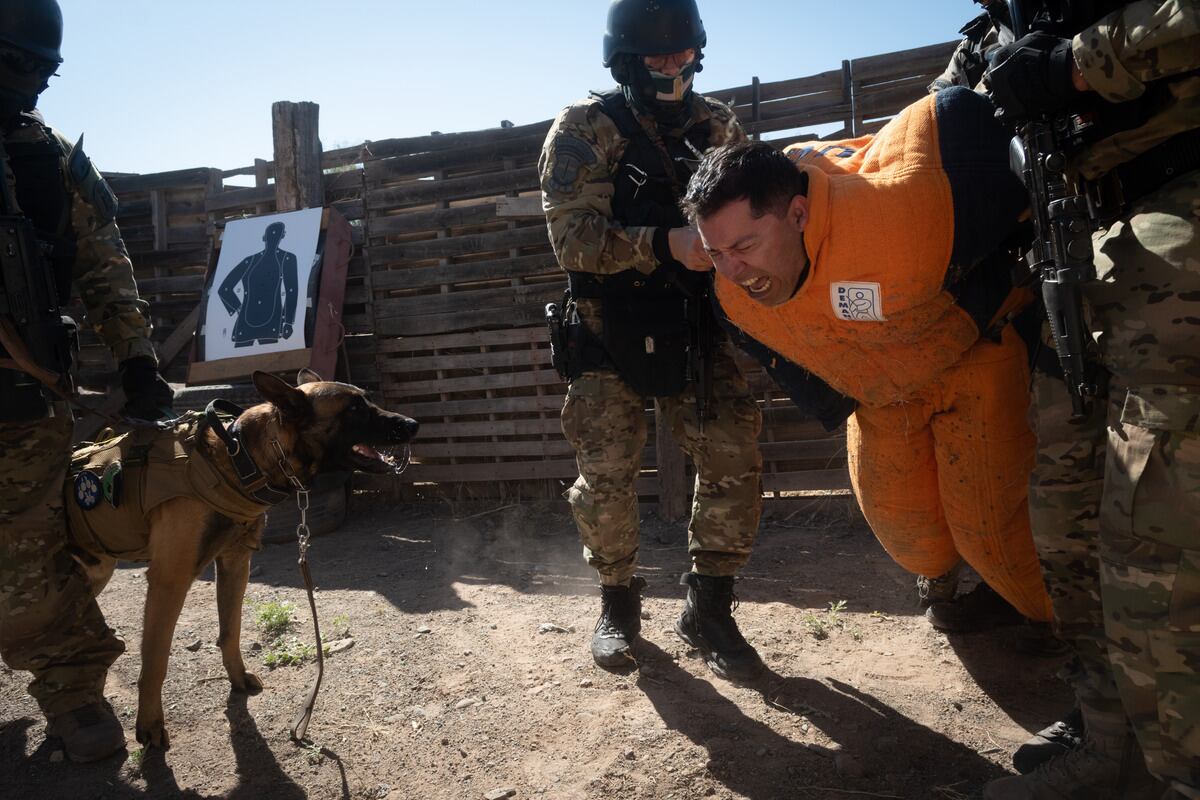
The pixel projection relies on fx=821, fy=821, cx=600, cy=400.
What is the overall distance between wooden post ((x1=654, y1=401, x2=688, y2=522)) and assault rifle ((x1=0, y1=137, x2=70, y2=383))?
3.85 m

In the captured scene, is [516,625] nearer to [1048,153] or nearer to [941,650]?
[941,650]

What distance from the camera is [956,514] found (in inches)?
108

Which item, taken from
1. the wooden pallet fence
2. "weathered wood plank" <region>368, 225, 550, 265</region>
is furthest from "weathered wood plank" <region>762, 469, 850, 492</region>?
"weathered wood plank" <region>368, 225, 550, 265</region>

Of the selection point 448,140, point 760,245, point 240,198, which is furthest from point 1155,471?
point 240,198

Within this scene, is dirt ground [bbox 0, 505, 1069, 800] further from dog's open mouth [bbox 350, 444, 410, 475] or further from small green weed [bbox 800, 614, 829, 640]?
dog's open mouth [bbox 350, 444, 410, 475]

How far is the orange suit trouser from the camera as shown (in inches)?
103

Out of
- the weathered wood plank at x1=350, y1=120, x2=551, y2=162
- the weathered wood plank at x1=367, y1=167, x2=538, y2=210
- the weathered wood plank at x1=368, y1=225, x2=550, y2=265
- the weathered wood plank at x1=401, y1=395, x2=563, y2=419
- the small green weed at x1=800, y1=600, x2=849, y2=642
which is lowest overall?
the small green weed at x1=800, y1=600, x2=849, y2=642

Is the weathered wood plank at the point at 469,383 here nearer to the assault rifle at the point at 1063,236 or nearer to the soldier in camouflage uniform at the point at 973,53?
the soldier in camouflage uniform at the point at 973,53

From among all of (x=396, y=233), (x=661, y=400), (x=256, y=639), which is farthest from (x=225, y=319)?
(x=661, y=400)

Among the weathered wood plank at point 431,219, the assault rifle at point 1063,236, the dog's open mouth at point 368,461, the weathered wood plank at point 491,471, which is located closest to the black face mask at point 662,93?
the assault rifle at point 1063,236

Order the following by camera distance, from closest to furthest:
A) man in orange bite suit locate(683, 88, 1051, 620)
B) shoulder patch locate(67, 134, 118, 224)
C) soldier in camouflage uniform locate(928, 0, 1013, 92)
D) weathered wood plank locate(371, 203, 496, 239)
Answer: man in orange bite suit locate(683, 88, 1051, 620)
soldier in camouflage uniform locate(928, 0, 1013, 92)
shoulder patch locate(67, 134, 118, 224)
weathered wood plank locate(371, 203, 496, 239)

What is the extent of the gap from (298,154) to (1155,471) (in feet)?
24.4

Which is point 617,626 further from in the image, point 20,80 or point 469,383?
point 469,383

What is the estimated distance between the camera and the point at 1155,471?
1.87m
